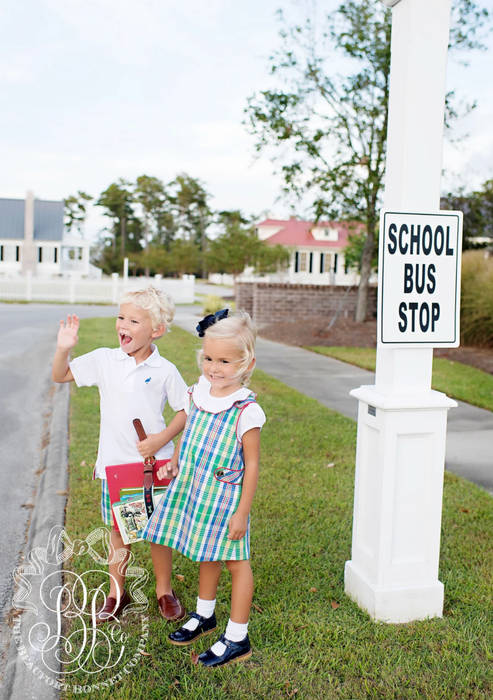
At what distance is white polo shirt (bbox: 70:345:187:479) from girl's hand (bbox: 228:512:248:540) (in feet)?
1.81

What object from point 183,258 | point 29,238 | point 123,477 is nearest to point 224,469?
point 123,477

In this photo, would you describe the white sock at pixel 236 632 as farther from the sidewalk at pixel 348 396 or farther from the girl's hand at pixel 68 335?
the sidewalk at pixel 348 396

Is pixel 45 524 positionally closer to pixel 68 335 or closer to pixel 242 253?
pixel 68 335

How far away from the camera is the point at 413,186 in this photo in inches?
106

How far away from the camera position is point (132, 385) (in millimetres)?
2682

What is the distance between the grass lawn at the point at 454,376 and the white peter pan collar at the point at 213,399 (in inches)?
217

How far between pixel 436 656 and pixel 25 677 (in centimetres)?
170

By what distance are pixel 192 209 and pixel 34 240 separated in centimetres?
2637

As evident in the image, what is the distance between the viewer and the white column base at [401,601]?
2820 mm

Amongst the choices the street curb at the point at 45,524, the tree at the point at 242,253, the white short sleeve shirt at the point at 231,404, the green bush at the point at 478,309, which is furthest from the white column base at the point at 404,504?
the tree at the point at 242,253

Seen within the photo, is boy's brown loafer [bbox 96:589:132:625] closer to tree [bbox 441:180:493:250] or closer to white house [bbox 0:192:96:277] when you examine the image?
tree [bbox 441:180:493:250]

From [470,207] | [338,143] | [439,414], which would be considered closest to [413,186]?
[439,414]

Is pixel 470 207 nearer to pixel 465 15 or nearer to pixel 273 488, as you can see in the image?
pixel 465 15

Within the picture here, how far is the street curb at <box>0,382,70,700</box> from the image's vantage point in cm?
231
